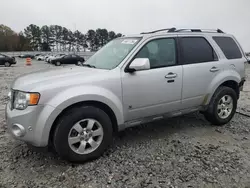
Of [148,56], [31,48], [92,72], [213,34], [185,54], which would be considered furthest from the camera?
[31,48]

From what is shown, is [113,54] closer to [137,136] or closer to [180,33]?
[180,33]

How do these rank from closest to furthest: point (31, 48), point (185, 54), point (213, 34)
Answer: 1. point (185, 54)
2. point (213, 34)
3. point (31, 48)

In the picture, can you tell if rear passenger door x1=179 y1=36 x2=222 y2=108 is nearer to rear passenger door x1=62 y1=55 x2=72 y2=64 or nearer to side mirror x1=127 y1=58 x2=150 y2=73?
side mirror x1=127 y1=58 x2=150 y2=73

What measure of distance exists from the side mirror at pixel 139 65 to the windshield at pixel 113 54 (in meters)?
0.23

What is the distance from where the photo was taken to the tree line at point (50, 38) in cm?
7825

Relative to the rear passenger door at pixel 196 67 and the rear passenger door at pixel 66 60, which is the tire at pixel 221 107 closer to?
the rear passenger door at pixel 196 67

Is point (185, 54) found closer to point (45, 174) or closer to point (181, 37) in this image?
point (181, 37)

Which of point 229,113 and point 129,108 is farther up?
point 129,108

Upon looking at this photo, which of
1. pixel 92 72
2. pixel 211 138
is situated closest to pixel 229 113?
pixel 211 138

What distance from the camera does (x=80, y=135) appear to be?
3074mm

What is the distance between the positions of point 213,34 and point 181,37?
86cm

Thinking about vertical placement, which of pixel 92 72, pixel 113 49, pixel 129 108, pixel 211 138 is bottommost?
pixel 211 138

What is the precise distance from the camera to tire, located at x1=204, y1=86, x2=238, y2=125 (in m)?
4.34

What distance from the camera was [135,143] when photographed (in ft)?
12.5
